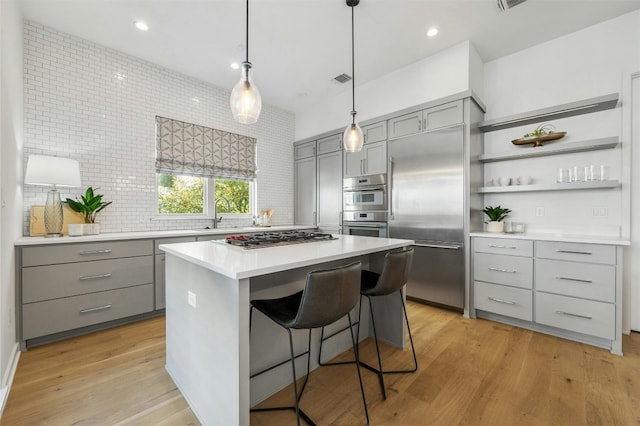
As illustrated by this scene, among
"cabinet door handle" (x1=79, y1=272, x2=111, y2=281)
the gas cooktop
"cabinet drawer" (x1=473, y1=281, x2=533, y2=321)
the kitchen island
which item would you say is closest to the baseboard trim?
"cabinet door handle" (x1=79, y1=272, x2=111, y2=281)

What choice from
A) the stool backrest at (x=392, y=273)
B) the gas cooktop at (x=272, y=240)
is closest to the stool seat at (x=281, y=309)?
the gas cooktop at (x=272, y=240)

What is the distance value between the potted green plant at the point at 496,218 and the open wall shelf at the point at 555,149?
59cm

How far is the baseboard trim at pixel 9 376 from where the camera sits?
1.68 meters

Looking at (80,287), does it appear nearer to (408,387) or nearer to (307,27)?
(408,387)

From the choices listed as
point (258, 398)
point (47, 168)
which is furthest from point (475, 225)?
point (47, 168)

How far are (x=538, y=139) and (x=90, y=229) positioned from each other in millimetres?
4827

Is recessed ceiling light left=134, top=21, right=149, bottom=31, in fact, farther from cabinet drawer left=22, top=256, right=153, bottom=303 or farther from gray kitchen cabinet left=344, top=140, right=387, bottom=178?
gray kitchen cabinet left=344, top=140, right=387, bottom=178

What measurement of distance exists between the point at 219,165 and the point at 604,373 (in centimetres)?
458

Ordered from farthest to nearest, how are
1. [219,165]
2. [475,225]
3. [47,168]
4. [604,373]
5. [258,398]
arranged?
[219,165] < [475,225] < [47,168] < [604,373] < [258,398]

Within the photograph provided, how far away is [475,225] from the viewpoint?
3.25 meters

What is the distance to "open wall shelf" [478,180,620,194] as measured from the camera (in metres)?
2.63

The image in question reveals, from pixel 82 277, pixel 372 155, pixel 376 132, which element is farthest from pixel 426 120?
pixel 82 277

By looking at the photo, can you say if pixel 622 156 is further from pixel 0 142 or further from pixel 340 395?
pixel 0 142

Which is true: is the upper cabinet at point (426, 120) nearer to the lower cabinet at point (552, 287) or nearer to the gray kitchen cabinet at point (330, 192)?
the gray kitchen cabinet at point (330, 192)
